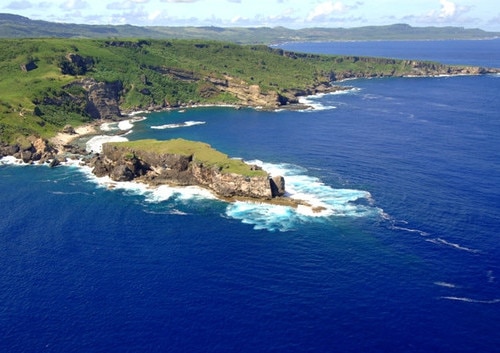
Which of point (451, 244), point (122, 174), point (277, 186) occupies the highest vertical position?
point (451, 244)

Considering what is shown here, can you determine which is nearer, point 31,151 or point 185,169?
point 185,169

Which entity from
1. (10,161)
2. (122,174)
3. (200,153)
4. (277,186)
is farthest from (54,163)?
(277,186)

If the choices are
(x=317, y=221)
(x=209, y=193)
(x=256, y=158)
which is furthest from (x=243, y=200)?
(x=256, y=158)

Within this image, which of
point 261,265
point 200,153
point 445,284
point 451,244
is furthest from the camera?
point 200,153

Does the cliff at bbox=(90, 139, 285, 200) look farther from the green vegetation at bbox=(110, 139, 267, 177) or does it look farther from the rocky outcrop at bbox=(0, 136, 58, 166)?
the rocky outcrop at bbox=(0, 136, 58, 166)

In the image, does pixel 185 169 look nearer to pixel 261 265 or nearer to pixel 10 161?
pixel 261 265

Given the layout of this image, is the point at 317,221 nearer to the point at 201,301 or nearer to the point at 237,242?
the point at 237,242
